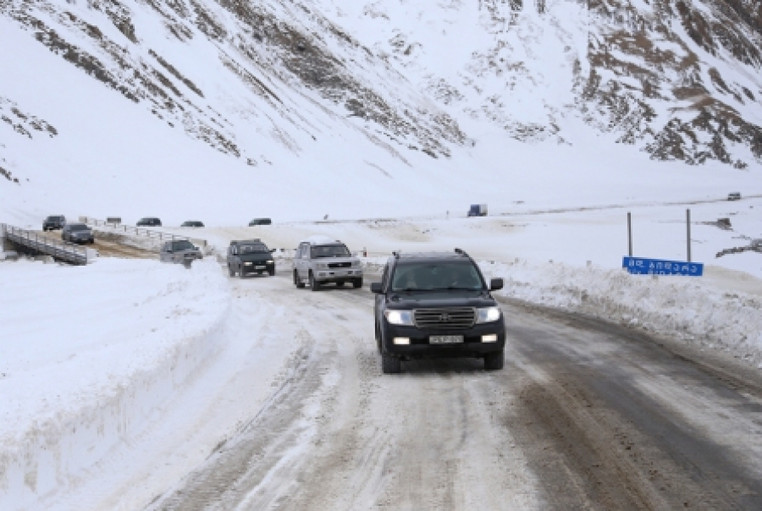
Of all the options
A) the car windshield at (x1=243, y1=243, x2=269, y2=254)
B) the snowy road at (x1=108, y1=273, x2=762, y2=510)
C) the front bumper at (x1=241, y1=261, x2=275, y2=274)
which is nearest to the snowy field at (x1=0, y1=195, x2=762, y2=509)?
the snowy road at (x1=108, y1=273, x2=762, y2=510)

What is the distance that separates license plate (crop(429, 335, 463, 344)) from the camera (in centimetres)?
1114

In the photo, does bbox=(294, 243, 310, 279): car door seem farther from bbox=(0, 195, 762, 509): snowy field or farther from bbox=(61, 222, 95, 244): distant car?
bbox=(61, 222, 95, 244): distant car

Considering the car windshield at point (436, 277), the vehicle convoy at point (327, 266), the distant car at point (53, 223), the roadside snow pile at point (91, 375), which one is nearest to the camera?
the roadside snow pile at point (91, 375)

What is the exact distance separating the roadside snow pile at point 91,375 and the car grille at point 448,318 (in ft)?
10.9

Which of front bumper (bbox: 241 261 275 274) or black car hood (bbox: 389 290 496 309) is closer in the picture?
black car hood (bbox: 389 290 496 309)

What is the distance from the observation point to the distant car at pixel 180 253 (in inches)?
1665

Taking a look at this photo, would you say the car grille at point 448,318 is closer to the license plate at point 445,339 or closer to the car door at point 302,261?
the license plate at point 445,339

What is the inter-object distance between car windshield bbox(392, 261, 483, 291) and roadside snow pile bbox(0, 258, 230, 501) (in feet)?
10.6

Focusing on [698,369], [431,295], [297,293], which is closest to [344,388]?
[431,295]

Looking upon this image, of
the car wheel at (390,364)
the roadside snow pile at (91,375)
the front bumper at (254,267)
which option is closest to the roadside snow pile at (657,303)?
the car wheel at (390,364)

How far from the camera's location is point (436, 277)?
41.0 ft

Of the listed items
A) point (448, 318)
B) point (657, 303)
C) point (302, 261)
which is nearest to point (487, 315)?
point (448, 318)

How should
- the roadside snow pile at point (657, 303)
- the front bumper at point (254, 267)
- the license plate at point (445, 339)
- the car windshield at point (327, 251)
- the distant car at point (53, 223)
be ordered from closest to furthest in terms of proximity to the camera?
the license plate at point (445, 339)
the roadside snow pile at point (657, 303)
the car windshield at point (327, 251)
the front bumper at point (254, 267)
the distant car at point (53, 223)

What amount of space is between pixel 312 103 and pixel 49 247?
295 feet
